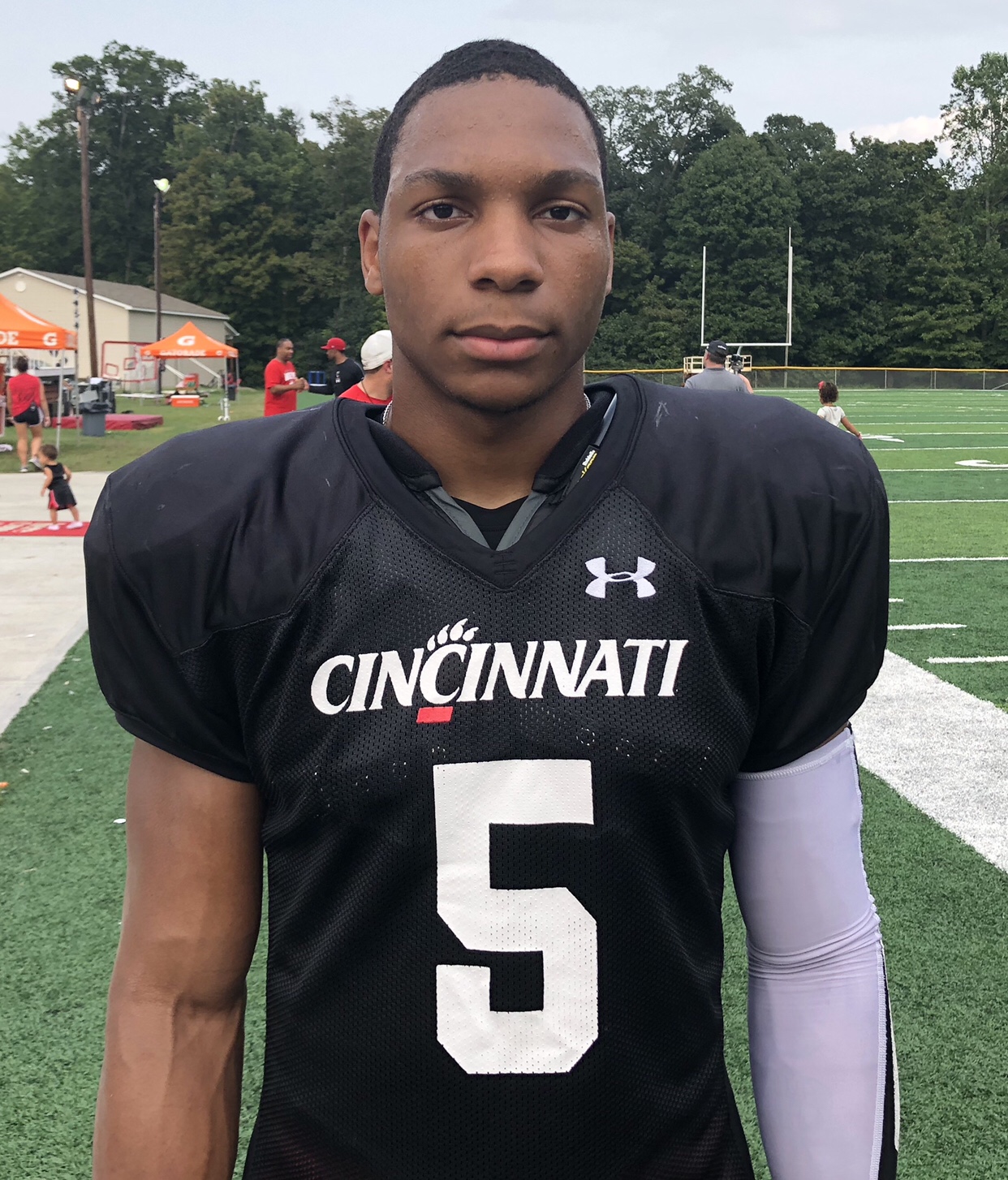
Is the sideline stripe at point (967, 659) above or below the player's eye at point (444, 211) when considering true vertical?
below

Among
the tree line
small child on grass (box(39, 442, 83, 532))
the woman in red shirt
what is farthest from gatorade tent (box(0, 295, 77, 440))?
the tree line

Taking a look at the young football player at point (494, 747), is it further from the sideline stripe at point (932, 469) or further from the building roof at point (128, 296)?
the building roof at point (128, 296)

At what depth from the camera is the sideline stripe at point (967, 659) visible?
6648 mm

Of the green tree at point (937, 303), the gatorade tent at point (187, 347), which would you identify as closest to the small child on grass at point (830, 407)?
the gatorade tent at point (187, 347)

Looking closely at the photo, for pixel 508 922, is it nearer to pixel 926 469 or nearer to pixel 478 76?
pixel 478 76

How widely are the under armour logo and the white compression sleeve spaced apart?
224mm

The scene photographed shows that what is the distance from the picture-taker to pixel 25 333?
55.6ft

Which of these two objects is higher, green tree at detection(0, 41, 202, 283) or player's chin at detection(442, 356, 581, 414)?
green tree at detection(0, 41, 202, 283)

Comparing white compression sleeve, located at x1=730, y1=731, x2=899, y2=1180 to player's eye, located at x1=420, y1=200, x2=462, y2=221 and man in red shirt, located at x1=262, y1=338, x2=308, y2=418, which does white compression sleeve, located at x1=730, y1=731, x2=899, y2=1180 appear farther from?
man in red shirt, located at x1=262, y1=338, x2=308, y2=418

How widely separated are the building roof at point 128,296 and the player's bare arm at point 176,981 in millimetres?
51328

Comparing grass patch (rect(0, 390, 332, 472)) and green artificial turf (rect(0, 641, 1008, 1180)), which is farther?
grass patch (rect(0, 390, 332, 472))

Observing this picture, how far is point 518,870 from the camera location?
1.14m

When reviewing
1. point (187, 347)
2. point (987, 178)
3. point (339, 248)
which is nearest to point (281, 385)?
point (187, 347)

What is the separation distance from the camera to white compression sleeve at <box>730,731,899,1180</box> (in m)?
1.22
